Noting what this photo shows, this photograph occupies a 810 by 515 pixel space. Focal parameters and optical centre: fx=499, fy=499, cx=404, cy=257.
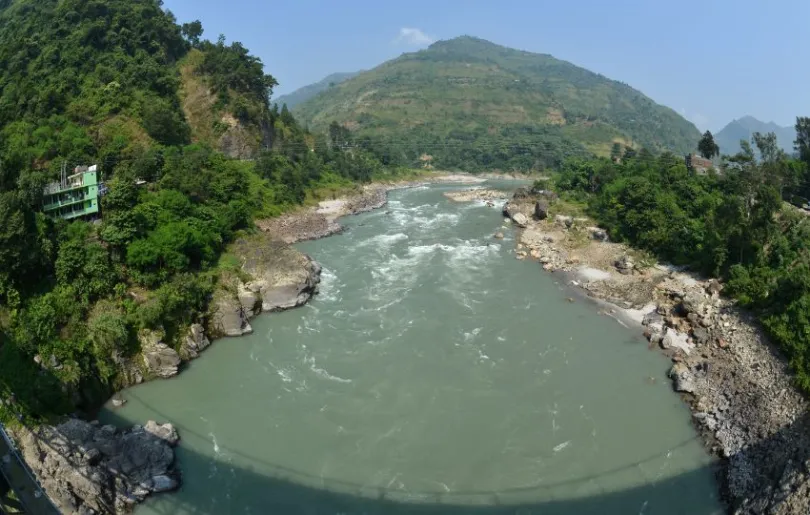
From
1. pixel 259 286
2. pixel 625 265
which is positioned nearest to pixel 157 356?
pixel 259 286

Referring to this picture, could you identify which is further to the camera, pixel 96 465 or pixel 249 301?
pixel 249 301

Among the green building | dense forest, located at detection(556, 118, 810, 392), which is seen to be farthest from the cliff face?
dense forest, located at detection(556, 118, 810, 392)

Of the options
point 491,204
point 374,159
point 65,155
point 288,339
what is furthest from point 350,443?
point 374,159

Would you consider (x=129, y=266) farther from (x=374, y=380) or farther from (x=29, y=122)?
(x=29, y=122)

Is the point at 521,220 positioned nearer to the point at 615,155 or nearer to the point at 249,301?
the point at 249,301

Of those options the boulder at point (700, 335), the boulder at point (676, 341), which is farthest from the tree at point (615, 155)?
the boulder at point (676, 341)

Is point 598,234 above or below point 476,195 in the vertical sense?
below
